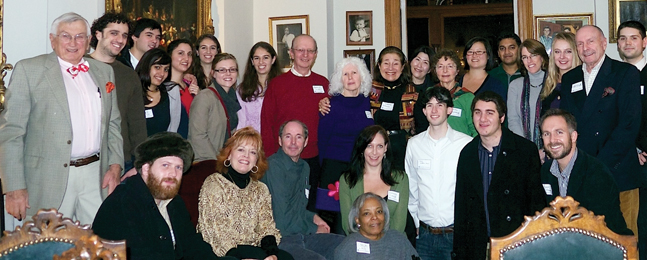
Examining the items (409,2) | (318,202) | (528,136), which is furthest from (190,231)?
(409,2)

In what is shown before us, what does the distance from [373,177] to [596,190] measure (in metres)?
1.47

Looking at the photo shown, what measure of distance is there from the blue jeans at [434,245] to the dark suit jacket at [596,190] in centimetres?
84

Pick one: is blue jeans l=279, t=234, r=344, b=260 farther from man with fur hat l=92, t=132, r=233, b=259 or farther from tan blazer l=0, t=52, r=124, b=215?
tan blazer l=0, t=52, r=124, b=215

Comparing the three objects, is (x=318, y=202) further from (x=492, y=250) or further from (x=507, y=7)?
(x=507, y=7)

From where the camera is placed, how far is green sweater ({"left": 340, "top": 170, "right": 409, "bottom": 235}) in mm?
4258

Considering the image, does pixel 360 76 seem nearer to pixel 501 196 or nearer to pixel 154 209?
pixel 501 196

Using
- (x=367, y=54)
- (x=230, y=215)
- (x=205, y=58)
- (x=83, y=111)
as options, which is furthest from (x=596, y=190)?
(x=367, y=54)

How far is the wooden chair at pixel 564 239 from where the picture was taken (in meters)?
2.41

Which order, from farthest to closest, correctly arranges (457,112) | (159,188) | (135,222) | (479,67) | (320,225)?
1. (479,67)
2. (457,112)
3. (320,225)
4. (159,188)
5. (135,222)

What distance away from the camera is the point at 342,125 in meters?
4.85

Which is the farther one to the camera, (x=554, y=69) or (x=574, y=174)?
(x=554, y=69)

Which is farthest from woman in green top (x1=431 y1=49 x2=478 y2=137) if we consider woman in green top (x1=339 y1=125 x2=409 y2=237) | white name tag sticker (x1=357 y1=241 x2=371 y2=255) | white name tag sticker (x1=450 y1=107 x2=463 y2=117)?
white name tag sticker (x1=357 y1=241 x2=371 y2=255)


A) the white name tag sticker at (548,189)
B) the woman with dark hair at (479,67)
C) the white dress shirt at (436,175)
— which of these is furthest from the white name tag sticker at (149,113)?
the white name tag sticker at (548,189)

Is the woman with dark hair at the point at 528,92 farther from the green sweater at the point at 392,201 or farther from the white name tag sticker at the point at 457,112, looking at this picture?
the green sweater at the point at 392,201
